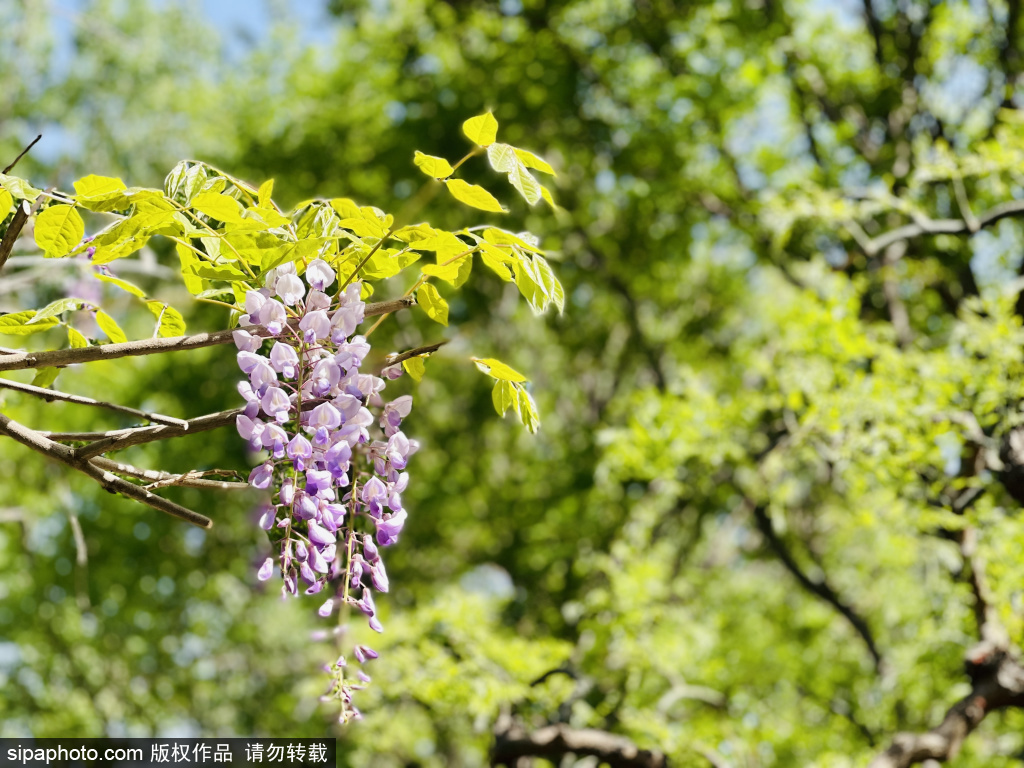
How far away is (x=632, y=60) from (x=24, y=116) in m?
14.5

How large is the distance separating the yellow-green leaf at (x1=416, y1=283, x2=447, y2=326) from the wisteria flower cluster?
13 centimetres

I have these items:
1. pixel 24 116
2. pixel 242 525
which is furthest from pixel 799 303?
pixel 24 116

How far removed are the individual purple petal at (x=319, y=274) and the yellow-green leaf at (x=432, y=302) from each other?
160 mm

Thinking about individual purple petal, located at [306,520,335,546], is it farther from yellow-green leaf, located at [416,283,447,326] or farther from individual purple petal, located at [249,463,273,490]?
yellow-green leaf, located at [416,283,447,326]

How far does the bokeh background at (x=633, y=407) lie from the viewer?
438 cm

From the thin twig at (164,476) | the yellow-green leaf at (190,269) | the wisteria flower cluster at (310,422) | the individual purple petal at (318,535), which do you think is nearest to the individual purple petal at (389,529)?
the wisteria flower cluster at (310,422)

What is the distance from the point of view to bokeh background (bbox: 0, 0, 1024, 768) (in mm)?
4379

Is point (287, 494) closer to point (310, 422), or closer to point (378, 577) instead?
point (310, 422)

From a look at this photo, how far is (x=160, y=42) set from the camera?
18578mm

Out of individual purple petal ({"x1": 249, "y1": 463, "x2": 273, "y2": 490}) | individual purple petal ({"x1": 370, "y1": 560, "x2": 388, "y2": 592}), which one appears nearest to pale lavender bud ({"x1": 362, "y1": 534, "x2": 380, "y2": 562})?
individual purple petal ({"x1": 370, "y1": 560, "x2": 388, "y2": 592})

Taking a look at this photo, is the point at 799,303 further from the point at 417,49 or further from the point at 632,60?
the point at 417,49

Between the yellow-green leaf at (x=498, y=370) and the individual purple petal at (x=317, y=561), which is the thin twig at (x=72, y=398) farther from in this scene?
the yellow-green leaf at (x=498, y=370)

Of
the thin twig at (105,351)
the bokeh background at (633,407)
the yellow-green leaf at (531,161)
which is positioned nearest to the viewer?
the thin twig at (105,351)

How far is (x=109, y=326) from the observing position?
62.7 inches
